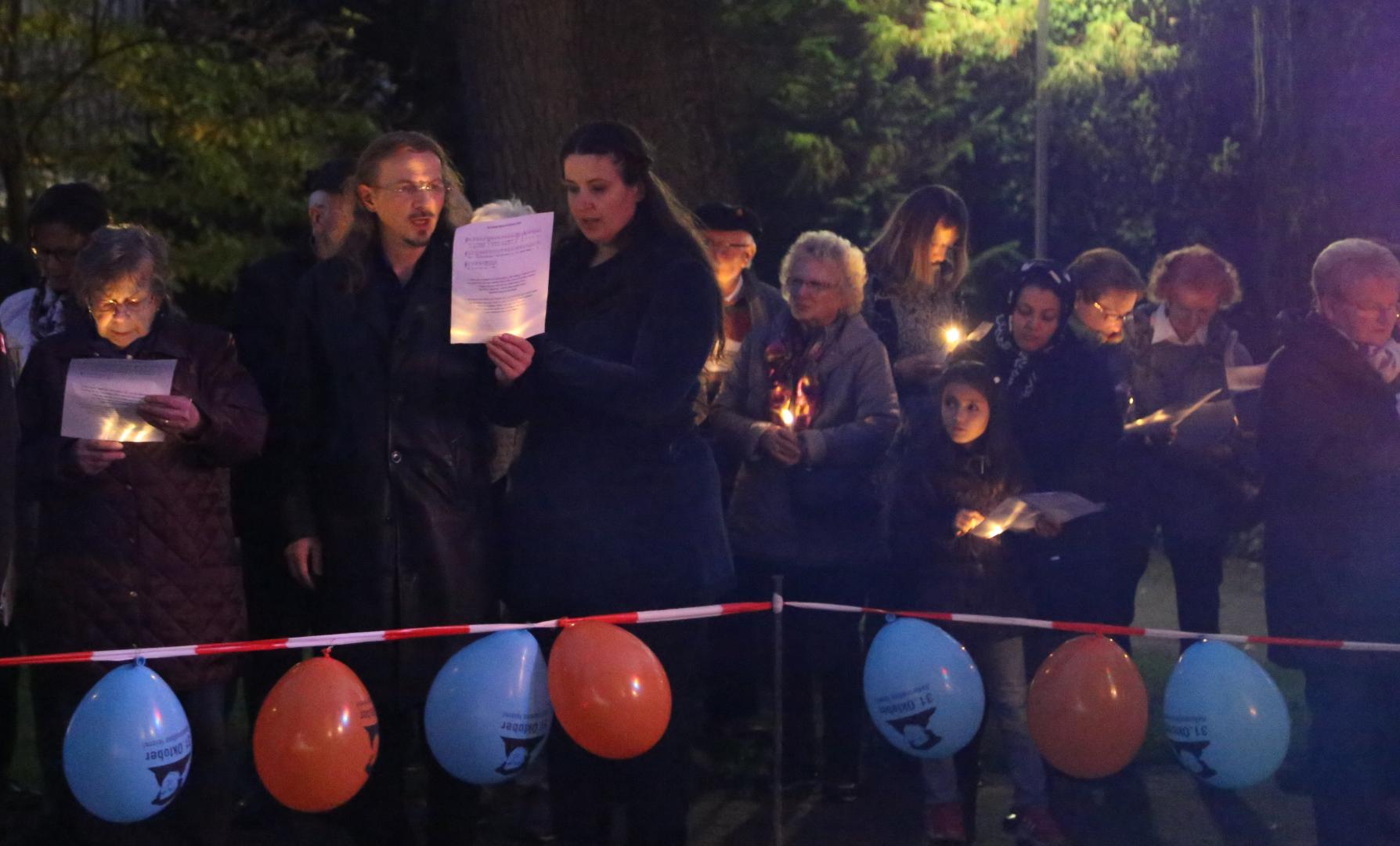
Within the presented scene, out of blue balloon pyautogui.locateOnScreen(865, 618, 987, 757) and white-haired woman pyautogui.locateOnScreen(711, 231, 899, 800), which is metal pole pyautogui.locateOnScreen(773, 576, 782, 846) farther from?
white-haired woman pyautogui.locateOnScreen(711, 231, 899, 800)

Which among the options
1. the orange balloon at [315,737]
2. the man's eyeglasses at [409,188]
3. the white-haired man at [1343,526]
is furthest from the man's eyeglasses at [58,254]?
the white-haired man at [1343,526]

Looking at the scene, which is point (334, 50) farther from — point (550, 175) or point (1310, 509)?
point (1310, 509)

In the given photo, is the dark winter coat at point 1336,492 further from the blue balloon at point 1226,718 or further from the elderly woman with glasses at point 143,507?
the elderly woman with glasses at point 143,507

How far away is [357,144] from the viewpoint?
15461 mm

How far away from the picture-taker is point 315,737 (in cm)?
422

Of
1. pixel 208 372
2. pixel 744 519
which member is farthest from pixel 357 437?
pixel 744 519

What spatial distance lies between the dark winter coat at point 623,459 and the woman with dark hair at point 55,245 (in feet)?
7.32

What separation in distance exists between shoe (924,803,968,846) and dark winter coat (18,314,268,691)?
2323mm

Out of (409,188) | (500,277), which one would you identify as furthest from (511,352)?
(409,188)

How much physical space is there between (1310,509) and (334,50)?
38.4 ft

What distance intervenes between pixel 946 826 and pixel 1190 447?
5.62 feet

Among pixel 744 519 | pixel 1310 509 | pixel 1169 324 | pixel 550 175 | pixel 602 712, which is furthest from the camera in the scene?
pixel 550 175

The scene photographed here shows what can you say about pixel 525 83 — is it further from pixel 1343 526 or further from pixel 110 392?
pixel 1343 526

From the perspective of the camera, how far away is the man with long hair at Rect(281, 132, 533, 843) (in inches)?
178
